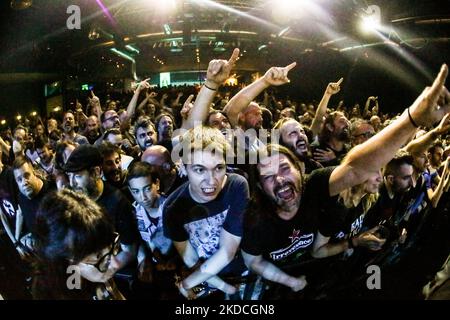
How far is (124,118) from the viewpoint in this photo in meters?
4.23

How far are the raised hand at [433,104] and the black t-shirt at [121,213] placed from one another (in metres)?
1.29

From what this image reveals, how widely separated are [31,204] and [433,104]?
2020 mm

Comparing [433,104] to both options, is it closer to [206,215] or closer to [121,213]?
[206,215]

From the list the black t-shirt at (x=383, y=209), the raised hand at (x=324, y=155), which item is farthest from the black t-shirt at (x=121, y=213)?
the raised hand at (x=324, y=155)

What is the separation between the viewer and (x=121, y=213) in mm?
1662

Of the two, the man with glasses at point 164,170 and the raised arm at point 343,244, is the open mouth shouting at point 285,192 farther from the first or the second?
the man with glasses at point 164,170

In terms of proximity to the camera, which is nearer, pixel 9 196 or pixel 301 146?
pixel 9 196

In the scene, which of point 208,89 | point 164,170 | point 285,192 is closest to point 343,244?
point 285,192

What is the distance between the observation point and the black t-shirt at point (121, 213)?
1.65 m

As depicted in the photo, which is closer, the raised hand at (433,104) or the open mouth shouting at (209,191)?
the raised hand at (433,104)

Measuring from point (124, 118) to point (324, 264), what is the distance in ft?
10.4

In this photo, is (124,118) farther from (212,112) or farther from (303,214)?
(303,214)

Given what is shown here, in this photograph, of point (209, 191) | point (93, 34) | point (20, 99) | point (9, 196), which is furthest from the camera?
point (20, 99)
